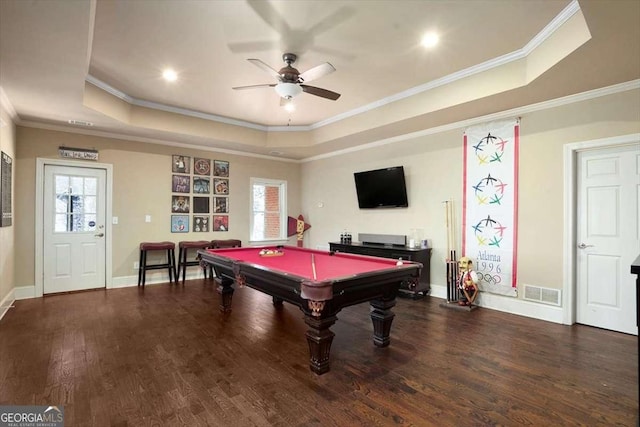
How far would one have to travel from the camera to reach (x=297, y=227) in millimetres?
7418

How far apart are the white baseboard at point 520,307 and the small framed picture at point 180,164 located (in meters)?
5.49

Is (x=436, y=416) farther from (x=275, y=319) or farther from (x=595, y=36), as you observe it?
(x=595, y=36)

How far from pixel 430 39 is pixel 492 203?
2363 millimetres

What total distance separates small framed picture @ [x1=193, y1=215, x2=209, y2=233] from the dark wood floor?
96.5 inches

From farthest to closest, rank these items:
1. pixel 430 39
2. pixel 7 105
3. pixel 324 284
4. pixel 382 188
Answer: pixel 382 188
pixel 7 105
pixel 430 39
pixel 324 284

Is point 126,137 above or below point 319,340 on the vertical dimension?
above

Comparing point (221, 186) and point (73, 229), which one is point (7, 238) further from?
point (221, 186)

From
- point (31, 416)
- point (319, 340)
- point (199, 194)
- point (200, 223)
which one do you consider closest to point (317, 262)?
point (319, 340)

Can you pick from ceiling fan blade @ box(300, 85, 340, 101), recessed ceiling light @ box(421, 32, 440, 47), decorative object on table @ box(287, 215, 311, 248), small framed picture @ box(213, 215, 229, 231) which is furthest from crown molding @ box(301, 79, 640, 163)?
small framed picture @ box(213, 215, 229, 231)

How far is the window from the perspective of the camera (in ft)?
23.2

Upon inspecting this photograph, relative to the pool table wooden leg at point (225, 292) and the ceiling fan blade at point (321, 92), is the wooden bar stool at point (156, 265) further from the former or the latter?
the ceiling fan blade at point (321, 92)

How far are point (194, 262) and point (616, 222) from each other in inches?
246

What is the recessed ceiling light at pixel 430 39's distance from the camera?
305cm

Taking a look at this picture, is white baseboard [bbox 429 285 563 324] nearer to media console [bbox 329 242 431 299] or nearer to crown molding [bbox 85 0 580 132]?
media console [bbox 329 242 431 299]
